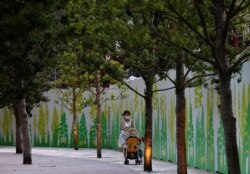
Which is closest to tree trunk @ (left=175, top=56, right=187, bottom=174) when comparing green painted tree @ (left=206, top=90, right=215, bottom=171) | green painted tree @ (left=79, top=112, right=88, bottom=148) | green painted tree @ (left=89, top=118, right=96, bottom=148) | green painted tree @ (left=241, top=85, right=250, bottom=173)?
green painted tree @ (left=241, top=85, right=250, bottom=173)

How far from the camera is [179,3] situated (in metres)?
9.52

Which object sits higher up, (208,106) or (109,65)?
(109,65)

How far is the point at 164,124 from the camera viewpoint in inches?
987

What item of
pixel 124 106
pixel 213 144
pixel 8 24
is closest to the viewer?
pixel 8 24

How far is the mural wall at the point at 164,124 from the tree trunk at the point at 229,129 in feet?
20.8

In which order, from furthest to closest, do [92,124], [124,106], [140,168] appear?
[92,124] < [124,106] < [140,168]

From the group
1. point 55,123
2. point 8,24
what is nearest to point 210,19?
point 8,24

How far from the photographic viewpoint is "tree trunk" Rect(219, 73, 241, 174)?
9266 millimetres

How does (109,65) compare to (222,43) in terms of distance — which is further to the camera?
(109,65)

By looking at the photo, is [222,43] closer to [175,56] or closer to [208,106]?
[175,56]

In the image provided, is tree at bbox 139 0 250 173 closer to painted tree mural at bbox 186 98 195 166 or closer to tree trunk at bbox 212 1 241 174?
tree trunk at bbox 212 1 241 174

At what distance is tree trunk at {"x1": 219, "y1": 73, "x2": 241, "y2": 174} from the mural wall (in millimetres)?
6331

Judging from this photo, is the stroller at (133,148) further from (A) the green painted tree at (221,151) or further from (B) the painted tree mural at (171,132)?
(A) the green painted tree at (221,151)

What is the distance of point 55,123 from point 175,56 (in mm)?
27672
